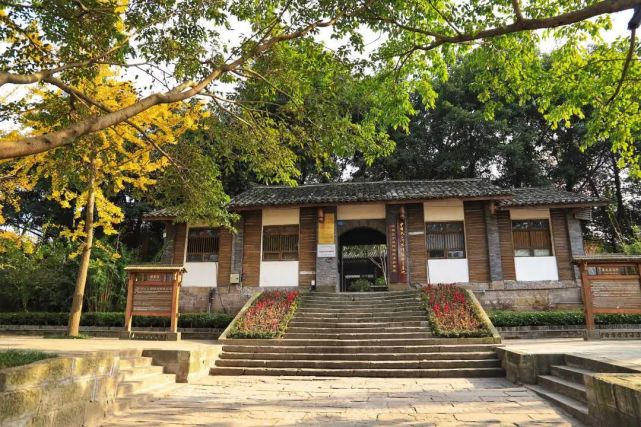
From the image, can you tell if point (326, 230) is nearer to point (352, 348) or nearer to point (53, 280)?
point (352, 348)

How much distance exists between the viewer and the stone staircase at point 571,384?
495 centimetres

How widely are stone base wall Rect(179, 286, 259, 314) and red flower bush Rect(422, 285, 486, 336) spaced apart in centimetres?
652

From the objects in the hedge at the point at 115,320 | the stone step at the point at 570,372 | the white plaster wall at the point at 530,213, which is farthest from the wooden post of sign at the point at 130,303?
the white plaster wall at the point at 530,213

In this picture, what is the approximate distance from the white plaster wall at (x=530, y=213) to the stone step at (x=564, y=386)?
9.59 metres

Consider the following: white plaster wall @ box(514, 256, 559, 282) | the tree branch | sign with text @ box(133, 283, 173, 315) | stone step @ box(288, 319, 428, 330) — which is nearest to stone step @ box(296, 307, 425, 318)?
stone step @ box(288, 319, 428, 330)

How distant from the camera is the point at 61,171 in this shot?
740cm

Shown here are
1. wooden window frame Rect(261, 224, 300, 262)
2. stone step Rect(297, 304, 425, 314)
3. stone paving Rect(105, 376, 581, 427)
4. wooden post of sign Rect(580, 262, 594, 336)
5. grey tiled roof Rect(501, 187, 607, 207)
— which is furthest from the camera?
wooden window frame Rect(261, 224, 300, 262)

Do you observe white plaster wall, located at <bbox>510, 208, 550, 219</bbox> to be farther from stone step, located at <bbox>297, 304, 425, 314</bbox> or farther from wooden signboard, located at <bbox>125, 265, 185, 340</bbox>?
wooden signboard, located at <bbox>125, 265, 185, 340</bbox>

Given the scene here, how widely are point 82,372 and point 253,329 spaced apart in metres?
6.07

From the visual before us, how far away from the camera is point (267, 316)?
11414 mm

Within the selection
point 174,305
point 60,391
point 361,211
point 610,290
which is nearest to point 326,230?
point 361,211

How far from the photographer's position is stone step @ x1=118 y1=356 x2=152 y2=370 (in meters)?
6.13

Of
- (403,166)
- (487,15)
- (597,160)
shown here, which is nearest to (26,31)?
(487,15)

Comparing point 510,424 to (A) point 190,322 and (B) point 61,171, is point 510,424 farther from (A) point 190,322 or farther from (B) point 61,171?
(A) point 190,322
